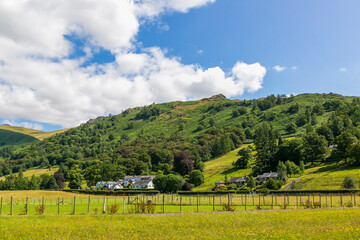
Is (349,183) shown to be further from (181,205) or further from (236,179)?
(181,205)

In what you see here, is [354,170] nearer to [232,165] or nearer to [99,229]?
[232,165]

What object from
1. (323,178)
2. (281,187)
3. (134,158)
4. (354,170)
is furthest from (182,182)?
(134,158)

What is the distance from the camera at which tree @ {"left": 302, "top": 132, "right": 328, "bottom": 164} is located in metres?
113

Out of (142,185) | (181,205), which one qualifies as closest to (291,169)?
(142,185)

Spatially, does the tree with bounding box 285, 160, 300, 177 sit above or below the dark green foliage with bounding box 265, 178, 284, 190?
above

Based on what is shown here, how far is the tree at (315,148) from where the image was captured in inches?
4432

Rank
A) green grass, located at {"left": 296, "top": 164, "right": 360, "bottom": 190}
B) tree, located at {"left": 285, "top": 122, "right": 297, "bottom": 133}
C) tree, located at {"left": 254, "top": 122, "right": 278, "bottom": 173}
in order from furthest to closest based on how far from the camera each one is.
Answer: tree, located at {"left": 285, "top": 122, "right": 297, "bottom": 133}
tree, located at {"left": 254, "top": 122, "right": 278, "bottom": 173}
green grass, located at {"left": 296, "top": 164, "right": 360, "bottom": 190}

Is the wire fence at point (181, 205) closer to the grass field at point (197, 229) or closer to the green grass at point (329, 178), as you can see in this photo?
the grass field at point (197, 229)

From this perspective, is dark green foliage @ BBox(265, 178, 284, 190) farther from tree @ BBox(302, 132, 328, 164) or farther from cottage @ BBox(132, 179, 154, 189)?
cottage @ BBox(132, 179, 154, 189)

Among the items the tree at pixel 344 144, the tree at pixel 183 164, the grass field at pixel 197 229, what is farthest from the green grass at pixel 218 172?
the grass field at pixel 197 229

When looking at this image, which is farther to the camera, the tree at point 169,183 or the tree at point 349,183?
the tree at point 169,183

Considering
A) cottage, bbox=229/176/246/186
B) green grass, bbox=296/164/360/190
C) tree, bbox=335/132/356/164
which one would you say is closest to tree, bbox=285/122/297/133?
tree, bbox=335/132/356/164

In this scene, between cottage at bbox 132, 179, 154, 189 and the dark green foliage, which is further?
cottage at bbox 132, 179, 154, 189

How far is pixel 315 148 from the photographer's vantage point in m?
114
